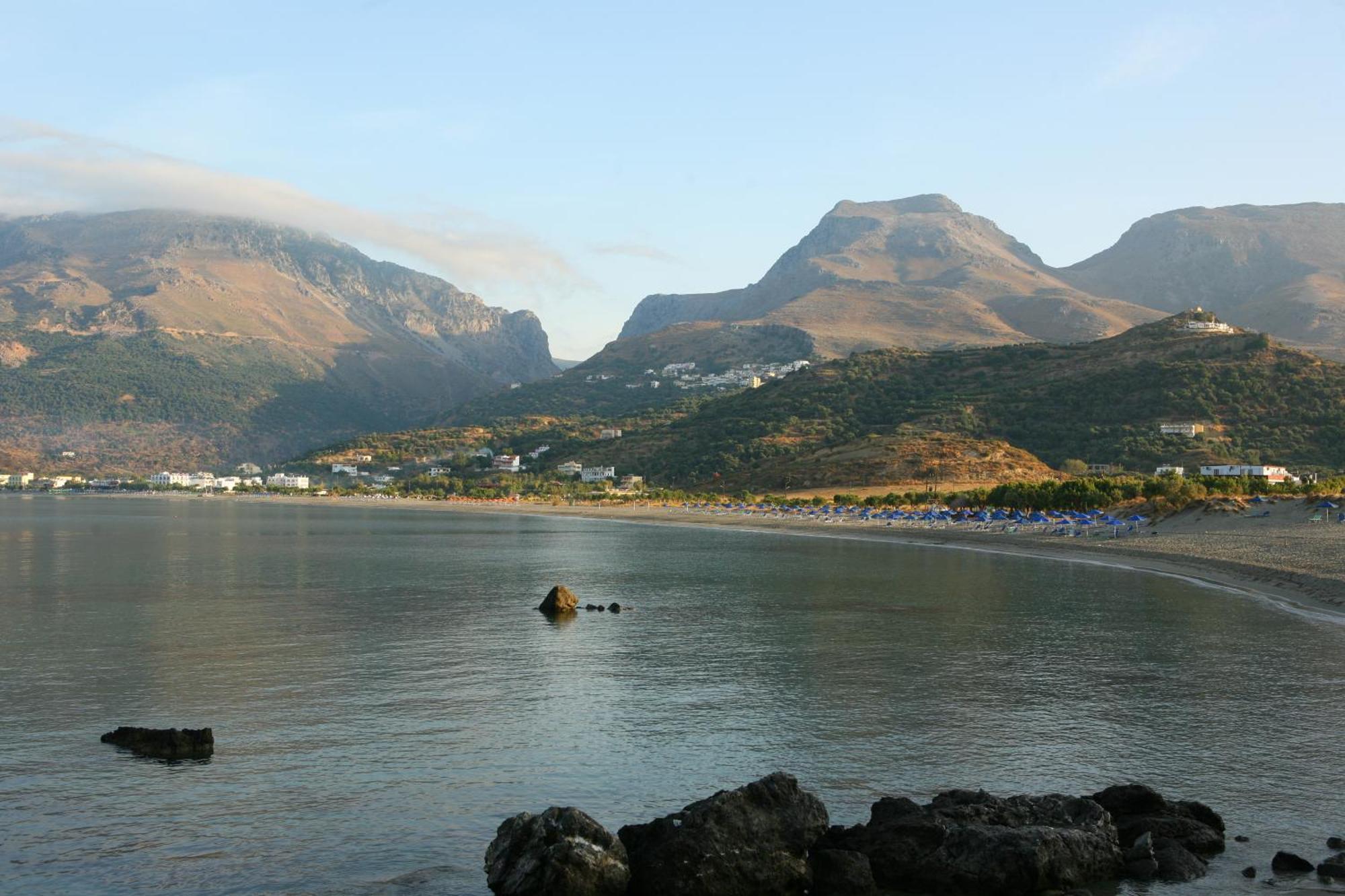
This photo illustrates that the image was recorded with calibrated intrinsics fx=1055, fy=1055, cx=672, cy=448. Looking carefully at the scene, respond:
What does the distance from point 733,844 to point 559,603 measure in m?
27.4

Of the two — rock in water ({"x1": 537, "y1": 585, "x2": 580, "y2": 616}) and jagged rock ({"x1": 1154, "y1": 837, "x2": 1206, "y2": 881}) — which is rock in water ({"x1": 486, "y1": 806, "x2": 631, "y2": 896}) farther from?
rock in water ({"x1": 537, "y1": 585, "x2": 580, "y2": 616})

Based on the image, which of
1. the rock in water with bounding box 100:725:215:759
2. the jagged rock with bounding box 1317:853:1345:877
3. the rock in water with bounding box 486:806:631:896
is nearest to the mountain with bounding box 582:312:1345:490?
the rock in water with bounding box 100:725:215:759

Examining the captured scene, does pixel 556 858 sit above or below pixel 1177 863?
above

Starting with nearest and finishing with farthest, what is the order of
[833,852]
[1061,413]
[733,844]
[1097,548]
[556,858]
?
[556,858]
[733,844]
[833,852]
[1097,548]
[1061,413]

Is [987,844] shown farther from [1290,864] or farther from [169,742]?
[169,742]

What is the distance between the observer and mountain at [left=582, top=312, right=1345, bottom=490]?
5399 inches

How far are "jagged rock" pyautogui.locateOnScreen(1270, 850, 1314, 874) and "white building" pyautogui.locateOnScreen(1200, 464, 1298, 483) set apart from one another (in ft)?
340

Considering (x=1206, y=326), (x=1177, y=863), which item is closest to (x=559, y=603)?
(x=1177, y=863)

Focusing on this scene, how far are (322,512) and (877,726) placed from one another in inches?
6016

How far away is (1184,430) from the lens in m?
138

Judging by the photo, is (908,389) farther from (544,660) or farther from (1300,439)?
(544,660)

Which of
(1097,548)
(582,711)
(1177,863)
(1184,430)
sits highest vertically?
(1184,430)

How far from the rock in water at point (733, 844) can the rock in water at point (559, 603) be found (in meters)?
26.1

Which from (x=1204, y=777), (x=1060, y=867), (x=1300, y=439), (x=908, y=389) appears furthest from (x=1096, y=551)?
(x=908, y=389)
